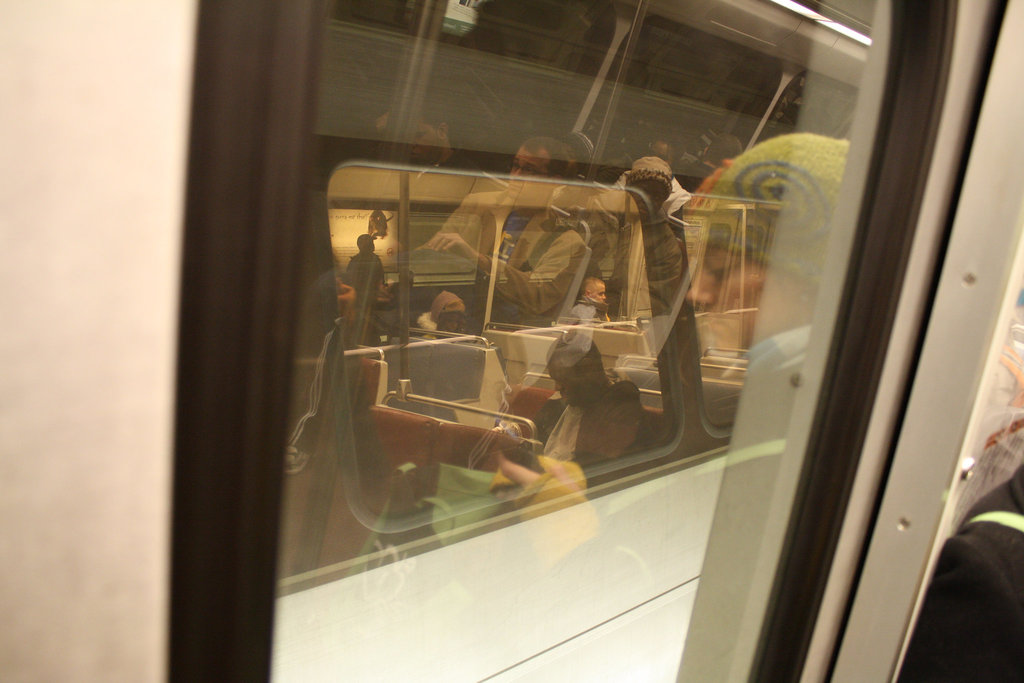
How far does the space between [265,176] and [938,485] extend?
1215 millimetres

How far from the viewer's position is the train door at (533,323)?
2.00ft

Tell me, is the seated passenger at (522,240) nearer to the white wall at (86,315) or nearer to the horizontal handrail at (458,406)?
the horizontal handrail at (458,406)

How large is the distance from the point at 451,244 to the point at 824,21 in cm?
91

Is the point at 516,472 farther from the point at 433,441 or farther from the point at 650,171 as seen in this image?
the point at 650,171

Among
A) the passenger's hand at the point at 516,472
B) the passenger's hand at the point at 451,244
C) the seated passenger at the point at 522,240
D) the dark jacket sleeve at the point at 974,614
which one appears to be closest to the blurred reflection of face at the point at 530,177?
the seated passenger at the point at 522,240

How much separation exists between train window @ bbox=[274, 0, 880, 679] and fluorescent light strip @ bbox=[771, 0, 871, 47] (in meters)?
0.03

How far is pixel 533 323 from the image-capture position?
187 centimetres

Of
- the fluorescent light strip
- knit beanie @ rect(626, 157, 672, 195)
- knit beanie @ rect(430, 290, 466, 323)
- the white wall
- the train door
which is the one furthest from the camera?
knit beanie @ rect(626, 157, 672, 195)

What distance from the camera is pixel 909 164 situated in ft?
3.92

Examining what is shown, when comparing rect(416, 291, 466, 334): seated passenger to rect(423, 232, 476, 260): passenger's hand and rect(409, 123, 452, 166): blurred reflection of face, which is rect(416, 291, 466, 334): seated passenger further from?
rect(409, 123, 452, 166): blurred reflection of face

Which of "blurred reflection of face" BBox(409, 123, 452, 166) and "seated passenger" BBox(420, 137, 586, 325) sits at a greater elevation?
"blurred reflection of face" BBox(409, 123, 452, 166)

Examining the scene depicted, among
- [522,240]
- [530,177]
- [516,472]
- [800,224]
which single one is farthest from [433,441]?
[800,224]

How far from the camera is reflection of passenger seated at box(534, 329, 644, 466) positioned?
6.21 feet

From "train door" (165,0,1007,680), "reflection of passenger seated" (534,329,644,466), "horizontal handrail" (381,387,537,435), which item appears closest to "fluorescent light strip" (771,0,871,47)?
"train door" (165,0,1007,680)
